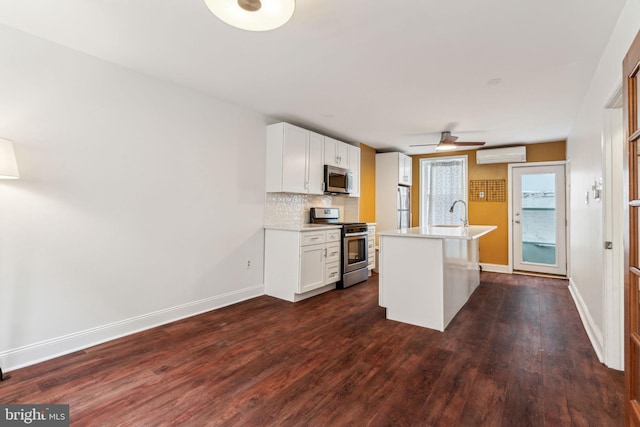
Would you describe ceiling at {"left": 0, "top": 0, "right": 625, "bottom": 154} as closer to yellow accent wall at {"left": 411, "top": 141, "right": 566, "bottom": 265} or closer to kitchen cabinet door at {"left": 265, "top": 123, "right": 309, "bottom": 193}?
kitchen cabinet door at {"left": 265, "top": 123, "right": 309, "bottom": 193}

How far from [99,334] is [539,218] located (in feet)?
21.5

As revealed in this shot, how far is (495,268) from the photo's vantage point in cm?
580

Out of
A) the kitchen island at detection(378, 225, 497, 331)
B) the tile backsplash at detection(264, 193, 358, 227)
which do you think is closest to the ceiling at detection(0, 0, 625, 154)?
the tile backsplash at detection(264, 193, 358, 227)

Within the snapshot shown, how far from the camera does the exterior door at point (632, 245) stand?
1318 mm

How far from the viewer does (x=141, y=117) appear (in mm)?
2869

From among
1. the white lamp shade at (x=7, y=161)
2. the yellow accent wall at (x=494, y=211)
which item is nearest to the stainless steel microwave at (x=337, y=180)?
the yellow accent wall at (x=494, y=211)

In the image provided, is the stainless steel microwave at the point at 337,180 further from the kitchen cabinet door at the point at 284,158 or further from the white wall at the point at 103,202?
the white wall at the point at 103,202

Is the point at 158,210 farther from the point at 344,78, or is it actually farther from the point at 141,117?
the point at 344,78

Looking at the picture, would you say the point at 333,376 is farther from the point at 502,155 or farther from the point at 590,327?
the point at 502,155

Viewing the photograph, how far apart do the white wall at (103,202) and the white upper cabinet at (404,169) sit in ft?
11.5

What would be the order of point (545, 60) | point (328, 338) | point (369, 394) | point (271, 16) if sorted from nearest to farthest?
point (271, 16) < point (369, 394) < point (545, 60) < point (328, 338)

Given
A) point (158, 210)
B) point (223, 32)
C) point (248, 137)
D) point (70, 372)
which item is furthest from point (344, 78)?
point (70, 372)

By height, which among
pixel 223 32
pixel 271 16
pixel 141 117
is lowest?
pixel 141 117

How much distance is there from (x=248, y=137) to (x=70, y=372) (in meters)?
2.84
